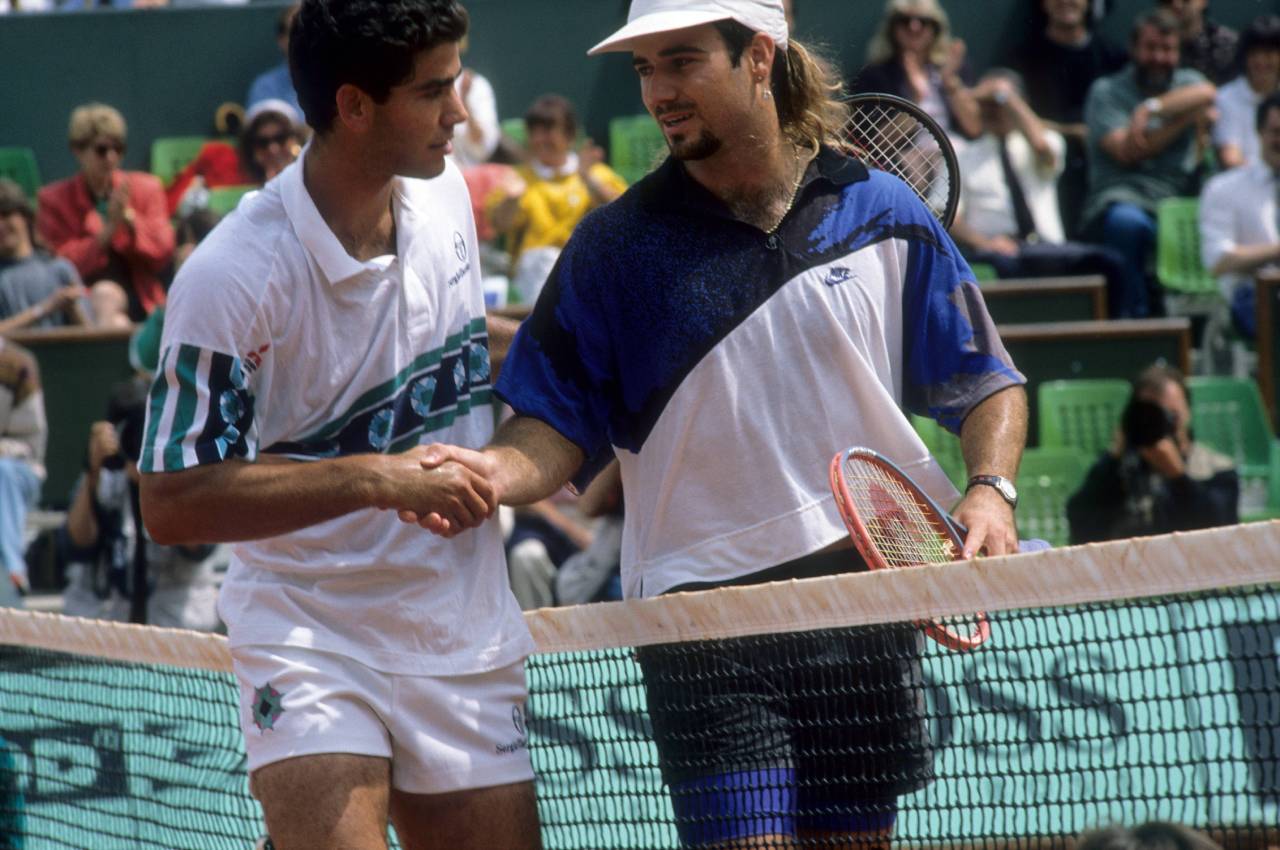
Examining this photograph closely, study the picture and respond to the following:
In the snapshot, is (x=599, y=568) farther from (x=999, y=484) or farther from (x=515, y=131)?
(x=515, y=131)

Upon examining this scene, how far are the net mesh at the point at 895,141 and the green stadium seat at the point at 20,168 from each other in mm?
9524

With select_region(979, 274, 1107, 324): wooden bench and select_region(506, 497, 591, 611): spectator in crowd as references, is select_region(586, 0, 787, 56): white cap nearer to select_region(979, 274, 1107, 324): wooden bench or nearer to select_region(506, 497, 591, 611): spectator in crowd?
select_region(506, 497, 591, 611): spectator in crowd

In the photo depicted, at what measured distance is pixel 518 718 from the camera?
11.5 ft

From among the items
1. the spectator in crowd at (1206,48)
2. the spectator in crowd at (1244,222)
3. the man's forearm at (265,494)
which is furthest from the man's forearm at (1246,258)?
the man's forearm at (265,494)

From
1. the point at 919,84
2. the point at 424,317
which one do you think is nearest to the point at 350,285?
the point at 424,317

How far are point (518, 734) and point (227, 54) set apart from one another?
1047 centimetres

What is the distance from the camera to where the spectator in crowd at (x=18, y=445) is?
8.83 m

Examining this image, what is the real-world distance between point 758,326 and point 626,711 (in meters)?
0.90

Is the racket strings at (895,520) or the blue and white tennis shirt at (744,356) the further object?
the blue and white tennis shirt at (744,356)

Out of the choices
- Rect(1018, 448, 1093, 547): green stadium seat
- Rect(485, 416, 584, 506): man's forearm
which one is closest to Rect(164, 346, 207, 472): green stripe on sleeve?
Rect(485, 416, 584, 506): man's forearm

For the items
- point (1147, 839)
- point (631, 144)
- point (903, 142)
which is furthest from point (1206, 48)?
point (1147, 839)

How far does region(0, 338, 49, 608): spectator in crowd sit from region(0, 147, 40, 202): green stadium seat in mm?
3325

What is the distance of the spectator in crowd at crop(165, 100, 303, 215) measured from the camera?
1088cm

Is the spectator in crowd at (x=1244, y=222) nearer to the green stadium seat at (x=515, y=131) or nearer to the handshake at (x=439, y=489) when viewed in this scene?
the green stadium seat at (x=515, y=131)
